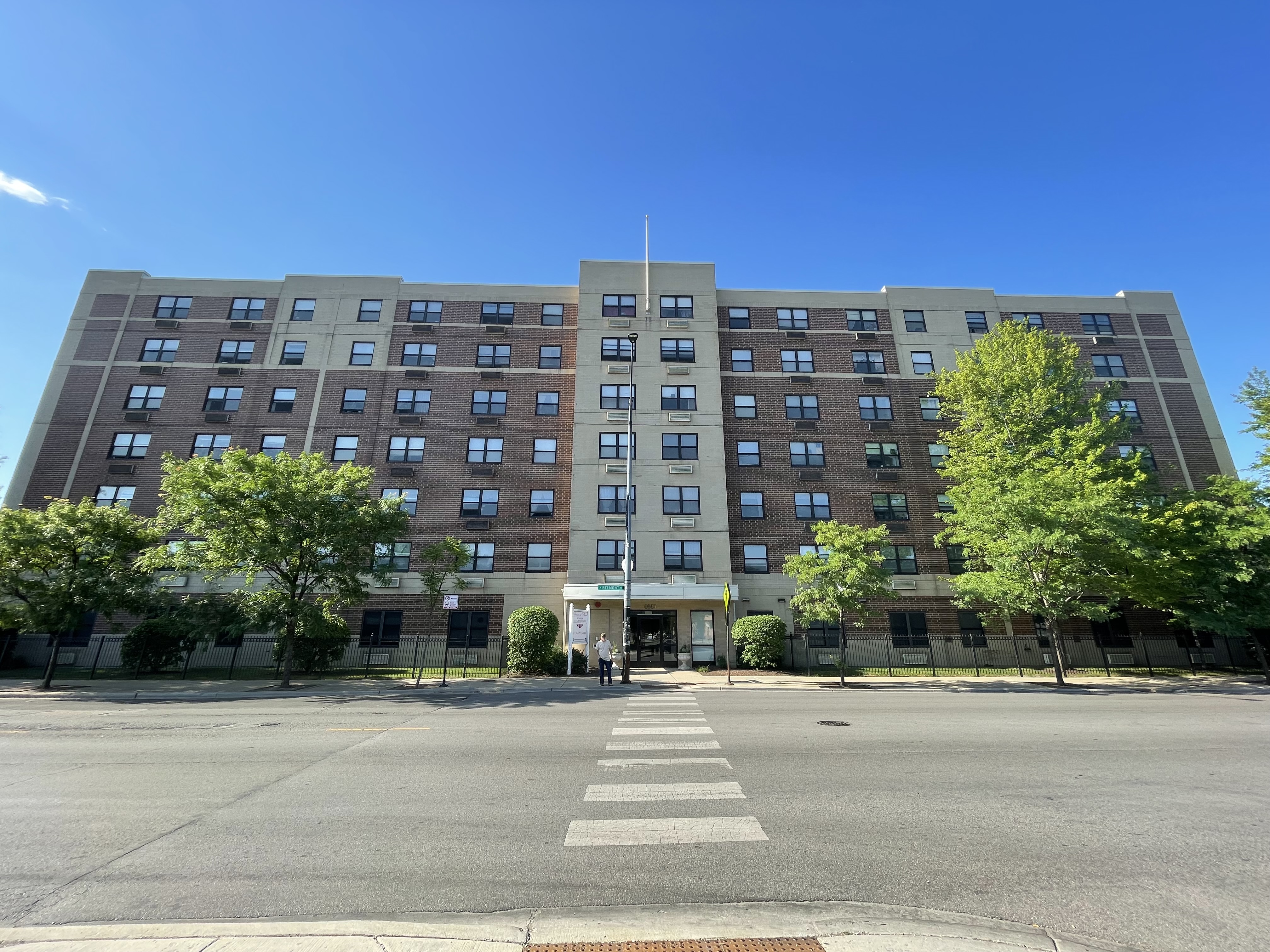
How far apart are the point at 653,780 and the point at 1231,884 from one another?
5348 mm

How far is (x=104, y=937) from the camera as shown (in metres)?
3.55

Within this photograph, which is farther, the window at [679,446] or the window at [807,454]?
the window at [807,454]

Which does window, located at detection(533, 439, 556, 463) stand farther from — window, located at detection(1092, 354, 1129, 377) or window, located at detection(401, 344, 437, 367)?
window, located at detection(1092, 354, 1129, 377)

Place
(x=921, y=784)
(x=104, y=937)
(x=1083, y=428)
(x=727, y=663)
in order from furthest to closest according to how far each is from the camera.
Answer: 1. (x=1083, y=428)
2. (x=727, y=663)
3. (x=921, y=784)
4. (x=104, y=937)

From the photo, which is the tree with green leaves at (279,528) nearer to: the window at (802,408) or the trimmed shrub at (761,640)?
the trimmed shrub at (761,640)

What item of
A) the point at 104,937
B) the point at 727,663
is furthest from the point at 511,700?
the point at 104,937

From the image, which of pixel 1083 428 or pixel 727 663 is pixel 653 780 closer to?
pixel 727 663

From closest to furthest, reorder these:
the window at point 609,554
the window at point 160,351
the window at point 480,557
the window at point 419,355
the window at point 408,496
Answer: the window at point 609,554 < the window at point 480,557 < the window at point 408,496 < the window at point 160,351 < the window at point 419,355

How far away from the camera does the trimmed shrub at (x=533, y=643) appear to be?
2267cm

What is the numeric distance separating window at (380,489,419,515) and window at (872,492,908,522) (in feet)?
79.3

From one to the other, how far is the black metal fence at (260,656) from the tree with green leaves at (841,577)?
43.2ft

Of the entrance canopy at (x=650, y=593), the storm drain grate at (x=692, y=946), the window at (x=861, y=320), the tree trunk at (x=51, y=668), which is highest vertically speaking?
the window at (x=861, y=320)

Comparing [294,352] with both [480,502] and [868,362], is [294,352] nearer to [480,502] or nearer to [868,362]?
[480,502]

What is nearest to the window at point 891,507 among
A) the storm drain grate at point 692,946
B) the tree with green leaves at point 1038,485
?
the tree with green leaves at point 1038,485
